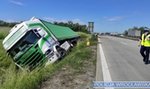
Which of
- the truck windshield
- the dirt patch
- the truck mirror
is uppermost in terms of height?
the truck mirror

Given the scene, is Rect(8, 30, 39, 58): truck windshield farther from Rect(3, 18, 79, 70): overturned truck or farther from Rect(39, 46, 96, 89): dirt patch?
Rect(39, 46, 96, 89): dirt patch

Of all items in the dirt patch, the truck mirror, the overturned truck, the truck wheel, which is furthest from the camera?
the truck mirror

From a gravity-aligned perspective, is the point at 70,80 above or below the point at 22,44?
below

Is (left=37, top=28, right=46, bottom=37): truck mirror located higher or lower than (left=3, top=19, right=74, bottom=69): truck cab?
higher

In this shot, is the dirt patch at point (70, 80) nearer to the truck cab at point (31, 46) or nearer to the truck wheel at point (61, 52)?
the truck cab at point (31, 46)

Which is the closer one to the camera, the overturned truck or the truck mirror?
the overturned truck

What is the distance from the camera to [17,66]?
562 inches

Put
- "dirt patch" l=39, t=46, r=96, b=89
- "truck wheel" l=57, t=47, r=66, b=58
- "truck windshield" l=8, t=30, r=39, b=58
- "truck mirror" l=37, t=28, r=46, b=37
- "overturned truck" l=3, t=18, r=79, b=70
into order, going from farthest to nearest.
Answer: "truck mirror" l=37, t=28, r=46, b=37, "truck wheel" l=57, t=47, r=66, b=58, "truck windshield" l=8, t=30, r=39, b=58, "overturned truck" l=3, t=18, r=79, b=70, "dirt patch" l=39, t=46, r=96, b=89

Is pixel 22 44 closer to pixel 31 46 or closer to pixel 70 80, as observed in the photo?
pixel 31 46

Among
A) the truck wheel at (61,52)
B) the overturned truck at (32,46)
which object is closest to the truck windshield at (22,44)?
the overturned truck at (32,46)

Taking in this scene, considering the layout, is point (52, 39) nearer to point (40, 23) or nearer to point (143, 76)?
point (40, 23)

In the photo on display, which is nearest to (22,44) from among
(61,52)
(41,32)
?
(41,32)

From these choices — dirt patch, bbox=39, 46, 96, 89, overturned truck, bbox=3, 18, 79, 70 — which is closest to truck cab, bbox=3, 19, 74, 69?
overturned truck, bbox=3, 18, 79, 70

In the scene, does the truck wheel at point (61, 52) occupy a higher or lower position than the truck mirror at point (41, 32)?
lower
